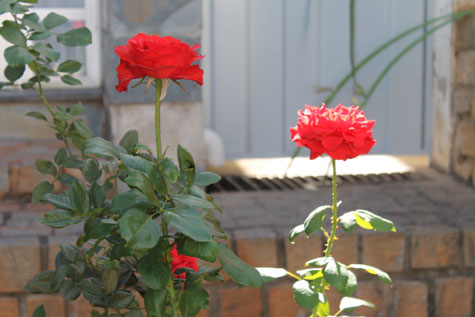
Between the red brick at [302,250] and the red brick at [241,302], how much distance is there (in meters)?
0.12

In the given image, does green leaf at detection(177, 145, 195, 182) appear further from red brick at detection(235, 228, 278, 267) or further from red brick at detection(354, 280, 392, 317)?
red brick at detection(354, 280, 392, 317)

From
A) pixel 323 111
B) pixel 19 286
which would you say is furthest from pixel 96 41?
pixel 323 111

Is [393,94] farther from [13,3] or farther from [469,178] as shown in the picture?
[13,3]

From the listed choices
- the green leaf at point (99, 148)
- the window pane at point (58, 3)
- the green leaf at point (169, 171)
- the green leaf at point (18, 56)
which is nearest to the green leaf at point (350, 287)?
the green leaf at point (169, 171)

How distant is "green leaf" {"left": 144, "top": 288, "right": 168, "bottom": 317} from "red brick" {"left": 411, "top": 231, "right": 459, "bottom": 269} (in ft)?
3.46

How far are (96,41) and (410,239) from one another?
58.5 inches

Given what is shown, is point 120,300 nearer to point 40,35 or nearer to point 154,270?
point 154,270

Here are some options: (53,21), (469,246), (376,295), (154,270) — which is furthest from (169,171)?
(469,246)

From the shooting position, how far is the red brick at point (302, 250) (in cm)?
215

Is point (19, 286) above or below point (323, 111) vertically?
below

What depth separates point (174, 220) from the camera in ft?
4.02

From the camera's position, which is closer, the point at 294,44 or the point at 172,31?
the point at 172,31

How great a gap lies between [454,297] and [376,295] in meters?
0.24

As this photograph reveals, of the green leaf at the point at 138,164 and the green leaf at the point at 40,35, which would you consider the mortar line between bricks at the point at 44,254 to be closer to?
the green leaf at the point at 40,35
